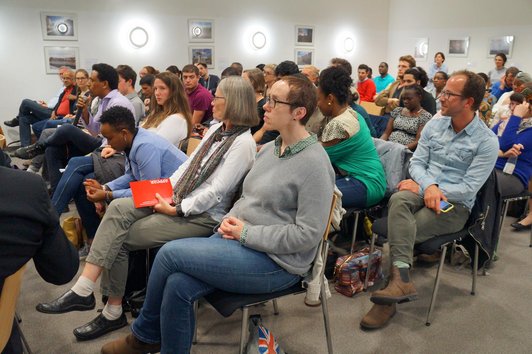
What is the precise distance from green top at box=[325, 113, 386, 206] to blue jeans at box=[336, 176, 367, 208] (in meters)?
0.03

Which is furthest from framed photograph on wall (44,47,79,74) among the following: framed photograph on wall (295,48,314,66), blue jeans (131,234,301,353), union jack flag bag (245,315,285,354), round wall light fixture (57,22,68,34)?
union jack flag bag (245,315,285,354)

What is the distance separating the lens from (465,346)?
7.56 ft

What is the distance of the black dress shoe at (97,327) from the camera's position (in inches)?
91.9

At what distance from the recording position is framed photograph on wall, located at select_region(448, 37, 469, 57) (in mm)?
9791

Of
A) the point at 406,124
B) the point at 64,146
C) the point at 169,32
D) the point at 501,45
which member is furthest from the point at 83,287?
the point at 501,45

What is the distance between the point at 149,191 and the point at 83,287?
1.93 ft

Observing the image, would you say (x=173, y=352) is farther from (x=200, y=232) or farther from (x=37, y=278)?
(x=37, y=278)

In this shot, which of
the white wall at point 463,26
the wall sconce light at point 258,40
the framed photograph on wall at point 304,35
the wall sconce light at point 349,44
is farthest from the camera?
the wall sconce light at point 349,44

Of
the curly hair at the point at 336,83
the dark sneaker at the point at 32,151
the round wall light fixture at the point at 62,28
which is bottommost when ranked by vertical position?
the dark sneaker at the point at 32,151

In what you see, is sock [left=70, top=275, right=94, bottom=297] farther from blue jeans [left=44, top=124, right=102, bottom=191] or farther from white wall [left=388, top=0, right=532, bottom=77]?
white wall [left=388, top=0, right=532, bottom=77]

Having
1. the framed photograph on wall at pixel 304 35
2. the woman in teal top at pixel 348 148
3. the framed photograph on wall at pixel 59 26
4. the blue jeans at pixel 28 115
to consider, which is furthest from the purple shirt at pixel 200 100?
the framed photograph on wall at pixel 304 35

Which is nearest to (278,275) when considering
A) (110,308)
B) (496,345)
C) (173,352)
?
(173,352)

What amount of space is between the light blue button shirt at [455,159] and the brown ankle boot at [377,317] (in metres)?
0.73

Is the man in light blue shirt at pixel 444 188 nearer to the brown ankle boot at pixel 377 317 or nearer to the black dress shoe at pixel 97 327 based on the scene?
the brown ankle boot at pixel 377 317
